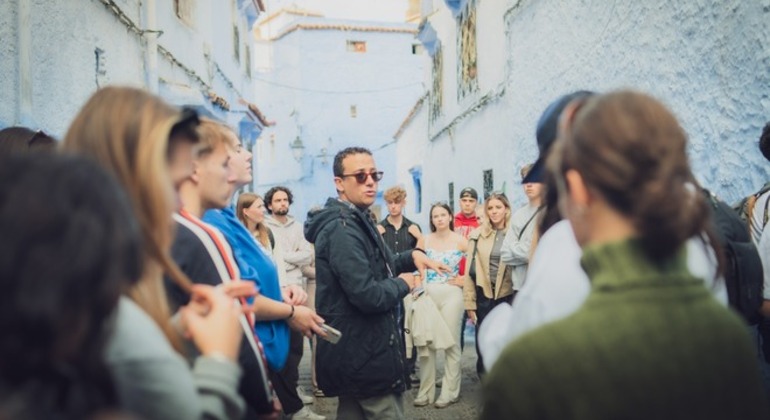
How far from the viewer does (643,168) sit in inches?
51.8

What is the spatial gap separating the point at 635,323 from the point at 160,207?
1102 mm

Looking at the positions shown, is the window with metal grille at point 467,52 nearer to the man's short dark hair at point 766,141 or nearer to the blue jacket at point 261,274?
the man's short dark hair at point 766,141

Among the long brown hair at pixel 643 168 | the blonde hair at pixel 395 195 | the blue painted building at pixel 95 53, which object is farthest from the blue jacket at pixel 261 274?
the blonde hair at pixel 395 195

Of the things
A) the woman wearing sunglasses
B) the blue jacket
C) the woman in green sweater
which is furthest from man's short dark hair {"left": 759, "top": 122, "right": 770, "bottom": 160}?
the woman wearing sunglasses

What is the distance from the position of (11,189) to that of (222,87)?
14.8 metres

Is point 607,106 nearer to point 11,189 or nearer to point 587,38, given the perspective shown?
point 11,189

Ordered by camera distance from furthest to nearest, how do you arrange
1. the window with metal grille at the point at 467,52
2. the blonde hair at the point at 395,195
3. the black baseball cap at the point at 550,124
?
the window with metal grille at the point at 467,52 < the blonde hair at the point at 395,195 < the black baseball cap at the point at 550,124

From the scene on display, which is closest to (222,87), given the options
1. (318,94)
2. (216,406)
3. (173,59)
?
(173,59)

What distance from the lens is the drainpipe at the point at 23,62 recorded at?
16.2 ft

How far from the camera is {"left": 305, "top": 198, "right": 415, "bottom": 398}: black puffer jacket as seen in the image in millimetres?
3521

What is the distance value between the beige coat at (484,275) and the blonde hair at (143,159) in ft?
15.5

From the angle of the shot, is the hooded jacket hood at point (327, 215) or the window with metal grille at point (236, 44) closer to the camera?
the hooded jacket hood at point (327, 215)

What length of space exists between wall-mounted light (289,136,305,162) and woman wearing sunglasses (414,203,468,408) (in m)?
26.3

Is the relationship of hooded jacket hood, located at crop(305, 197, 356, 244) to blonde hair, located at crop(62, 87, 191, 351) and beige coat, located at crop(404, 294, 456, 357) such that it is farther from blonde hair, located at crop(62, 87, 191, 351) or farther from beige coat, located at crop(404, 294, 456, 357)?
beige coat, located at crop(404, 294, 456, 357)
